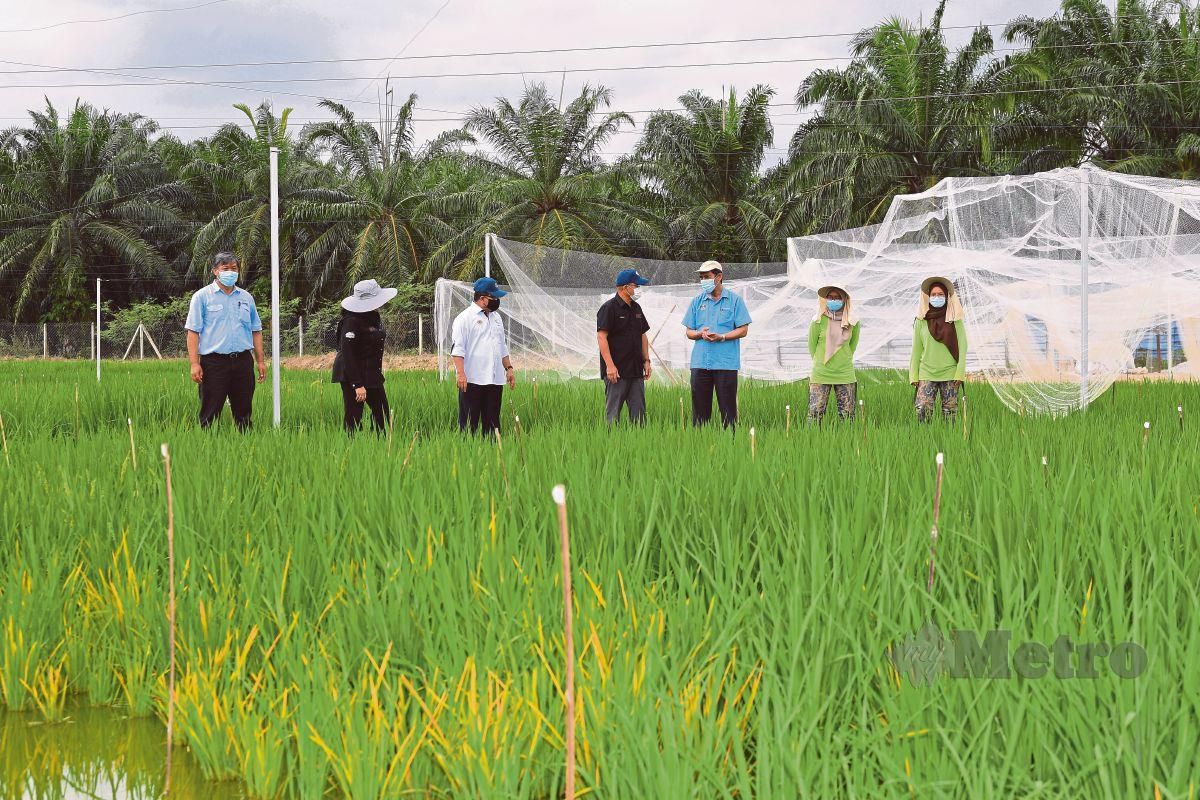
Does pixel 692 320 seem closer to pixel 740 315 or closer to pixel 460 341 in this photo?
pixel 740 315

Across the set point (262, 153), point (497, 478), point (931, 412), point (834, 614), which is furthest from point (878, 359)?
point (262, 153)

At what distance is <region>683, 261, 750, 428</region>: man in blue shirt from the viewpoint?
21.9 ft

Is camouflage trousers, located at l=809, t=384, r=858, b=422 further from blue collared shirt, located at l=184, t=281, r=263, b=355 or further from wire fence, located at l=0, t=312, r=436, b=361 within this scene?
wire fence, located at l=0, t=312, r=436, b=361

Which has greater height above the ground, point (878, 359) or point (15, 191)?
point (15, 191)

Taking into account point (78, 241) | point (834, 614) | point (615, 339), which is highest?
point (78, 241)

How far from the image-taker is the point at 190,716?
2111 millimetres

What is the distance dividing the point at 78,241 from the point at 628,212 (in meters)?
17.4

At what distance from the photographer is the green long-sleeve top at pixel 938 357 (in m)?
6.63

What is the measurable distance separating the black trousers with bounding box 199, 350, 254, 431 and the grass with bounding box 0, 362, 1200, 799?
2179 millimetres

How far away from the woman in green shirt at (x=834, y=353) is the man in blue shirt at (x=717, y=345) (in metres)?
0.55

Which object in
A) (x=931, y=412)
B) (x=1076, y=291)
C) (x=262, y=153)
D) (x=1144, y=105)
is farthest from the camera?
(x=262, y=153)

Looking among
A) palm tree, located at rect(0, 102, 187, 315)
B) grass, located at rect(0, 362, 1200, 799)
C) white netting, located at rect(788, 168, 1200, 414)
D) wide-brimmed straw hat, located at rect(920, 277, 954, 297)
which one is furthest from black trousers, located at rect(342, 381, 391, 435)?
palm tree, located at rect(0, 102, 187, 315)

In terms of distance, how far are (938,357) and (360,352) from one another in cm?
374

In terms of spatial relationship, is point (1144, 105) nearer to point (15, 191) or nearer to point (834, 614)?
point (834, 614)
